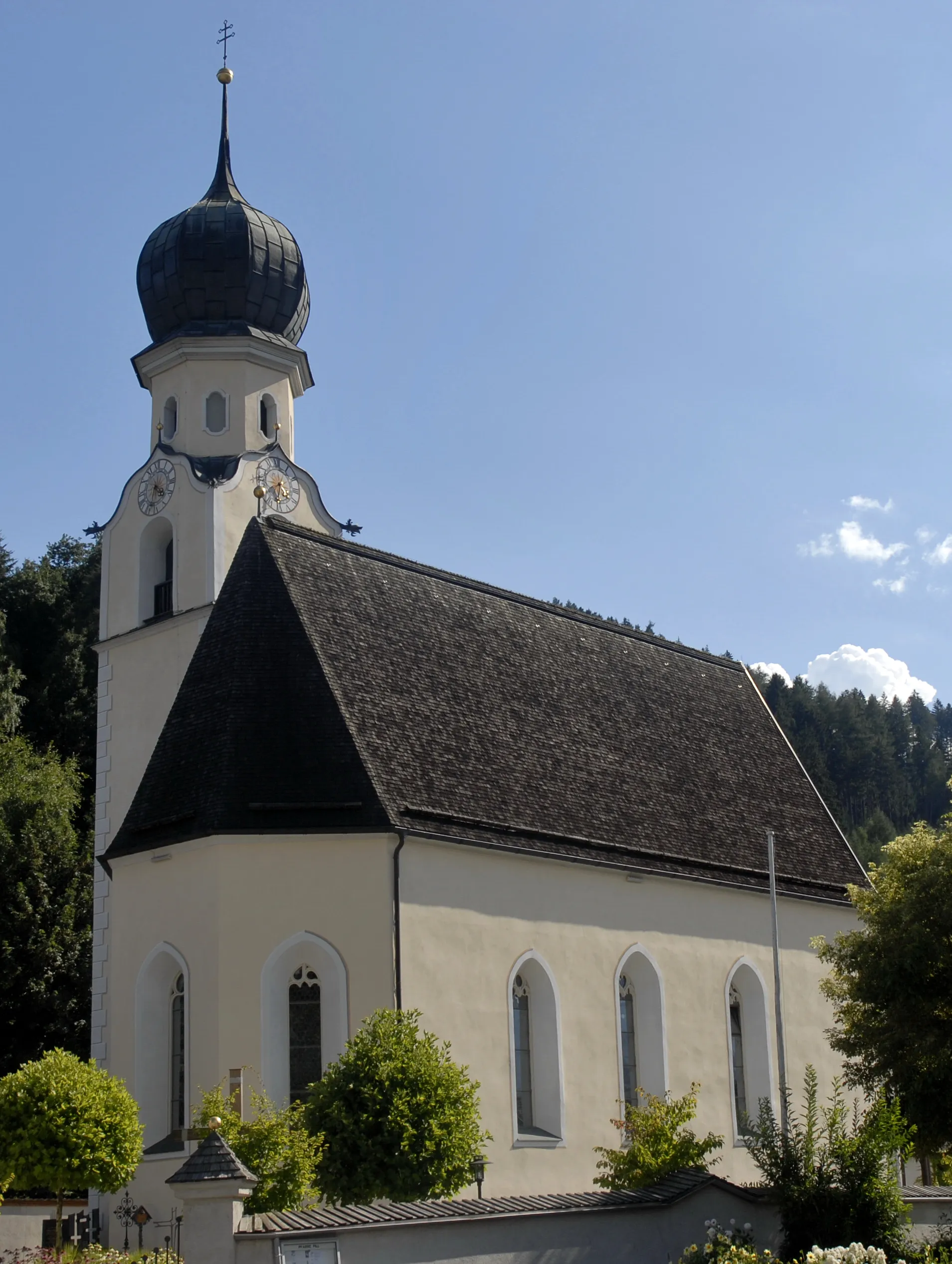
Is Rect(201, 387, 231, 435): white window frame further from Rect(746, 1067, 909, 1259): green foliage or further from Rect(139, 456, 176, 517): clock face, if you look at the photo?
Rect(746, 1067, 909, 1259): green foliage

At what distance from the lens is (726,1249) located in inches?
614

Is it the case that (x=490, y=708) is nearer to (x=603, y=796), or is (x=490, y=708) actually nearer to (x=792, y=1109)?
(x=603, y=796)

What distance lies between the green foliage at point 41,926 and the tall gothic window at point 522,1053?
17.0m

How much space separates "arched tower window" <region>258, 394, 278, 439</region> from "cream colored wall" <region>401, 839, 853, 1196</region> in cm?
1306

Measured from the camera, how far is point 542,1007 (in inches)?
981

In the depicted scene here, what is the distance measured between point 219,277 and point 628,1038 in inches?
718

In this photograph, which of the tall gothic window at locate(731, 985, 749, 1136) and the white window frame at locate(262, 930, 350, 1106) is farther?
the tall gothic window at locate(731, 985, 749, 1136)

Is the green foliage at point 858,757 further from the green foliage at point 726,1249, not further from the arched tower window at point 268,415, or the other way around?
the green foliage at point 726,1249

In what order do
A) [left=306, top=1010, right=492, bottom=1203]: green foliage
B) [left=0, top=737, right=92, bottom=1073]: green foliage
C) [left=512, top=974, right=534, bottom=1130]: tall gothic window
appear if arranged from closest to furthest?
[left=306, top=1010, right=492, bottom=1203]: green foliage
[left=512, top=974, right=534, bottom=1130]: tall gothic window
[left=0, top=737, right=92, bottom=1073]: green foliage

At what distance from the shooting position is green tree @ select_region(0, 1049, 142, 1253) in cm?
1895

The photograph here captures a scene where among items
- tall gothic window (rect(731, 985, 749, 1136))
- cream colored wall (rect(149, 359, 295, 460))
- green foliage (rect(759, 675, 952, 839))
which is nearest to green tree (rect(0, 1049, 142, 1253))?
tall gothic window (rect(731, 985, 749, 1136))

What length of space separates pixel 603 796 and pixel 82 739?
90.3 feet

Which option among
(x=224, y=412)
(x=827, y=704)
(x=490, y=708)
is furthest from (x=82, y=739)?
(x=827, y=704)

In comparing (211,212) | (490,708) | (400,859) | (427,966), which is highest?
(211,212)
